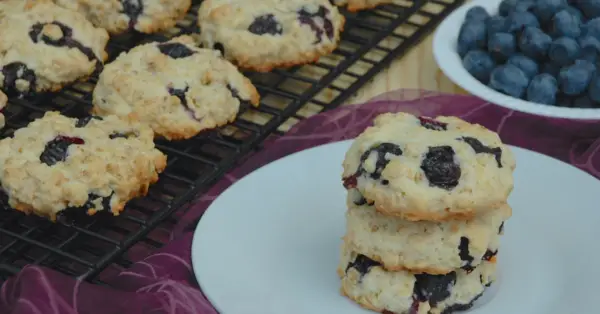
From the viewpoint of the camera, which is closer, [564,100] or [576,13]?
[564,100]

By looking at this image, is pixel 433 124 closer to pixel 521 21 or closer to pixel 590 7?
pixel 521 21

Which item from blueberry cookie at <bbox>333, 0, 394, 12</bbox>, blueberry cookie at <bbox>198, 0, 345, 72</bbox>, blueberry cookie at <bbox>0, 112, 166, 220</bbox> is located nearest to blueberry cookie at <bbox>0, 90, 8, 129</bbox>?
blueberry cookie at <bbox>0, 112, 166, 220</bbox>

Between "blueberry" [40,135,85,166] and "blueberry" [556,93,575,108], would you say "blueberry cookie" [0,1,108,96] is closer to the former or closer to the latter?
"blueberry" [40,135,85,166]

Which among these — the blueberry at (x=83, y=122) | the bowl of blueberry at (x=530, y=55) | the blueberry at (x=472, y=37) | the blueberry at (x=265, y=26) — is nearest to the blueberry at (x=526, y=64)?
the bowl of blueberry at (x=530, y=55)

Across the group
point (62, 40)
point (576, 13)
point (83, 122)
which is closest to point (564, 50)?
point (576, 13)

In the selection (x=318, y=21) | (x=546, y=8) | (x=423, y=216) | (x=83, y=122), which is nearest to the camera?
(x=423, y=216)

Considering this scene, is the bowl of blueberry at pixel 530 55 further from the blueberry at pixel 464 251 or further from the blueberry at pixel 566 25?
the blueberry at pixel 464 251
